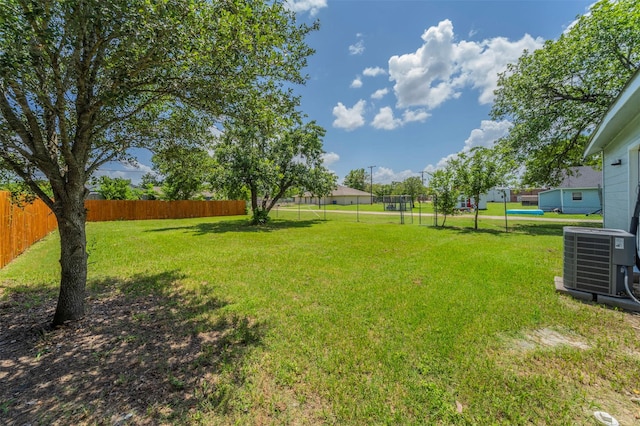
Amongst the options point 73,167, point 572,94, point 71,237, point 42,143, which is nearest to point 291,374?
point 71,237

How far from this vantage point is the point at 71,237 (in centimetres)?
320

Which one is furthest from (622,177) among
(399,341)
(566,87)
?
(566,87)

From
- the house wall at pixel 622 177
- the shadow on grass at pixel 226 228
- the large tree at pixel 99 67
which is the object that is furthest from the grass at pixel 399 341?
the shadow on grass at pixel 226 228

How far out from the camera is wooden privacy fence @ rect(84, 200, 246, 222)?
61.0ft

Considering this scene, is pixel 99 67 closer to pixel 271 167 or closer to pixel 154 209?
pixel 271 167

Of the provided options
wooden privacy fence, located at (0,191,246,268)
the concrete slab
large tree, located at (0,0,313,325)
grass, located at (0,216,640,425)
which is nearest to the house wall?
grass, located at (0,216,640,425)

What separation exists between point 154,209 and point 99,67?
20807 mm

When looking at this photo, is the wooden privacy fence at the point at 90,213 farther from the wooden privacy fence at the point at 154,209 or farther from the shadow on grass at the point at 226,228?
the shadow on grass at the point at 226,228

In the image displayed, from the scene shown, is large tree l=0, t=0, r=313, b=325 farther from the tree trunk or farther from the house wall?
the house wall

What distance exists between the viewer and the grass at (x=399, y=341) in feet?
6.55

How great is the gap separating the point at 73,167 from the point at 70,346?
2.06 meters

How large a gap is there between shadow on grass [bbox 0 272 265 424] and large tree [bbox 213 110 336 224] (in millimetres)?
9834

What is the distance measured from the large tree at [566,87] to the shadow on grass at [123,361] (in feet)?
45.7

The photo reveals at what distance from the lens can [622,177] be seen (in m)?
5.54
